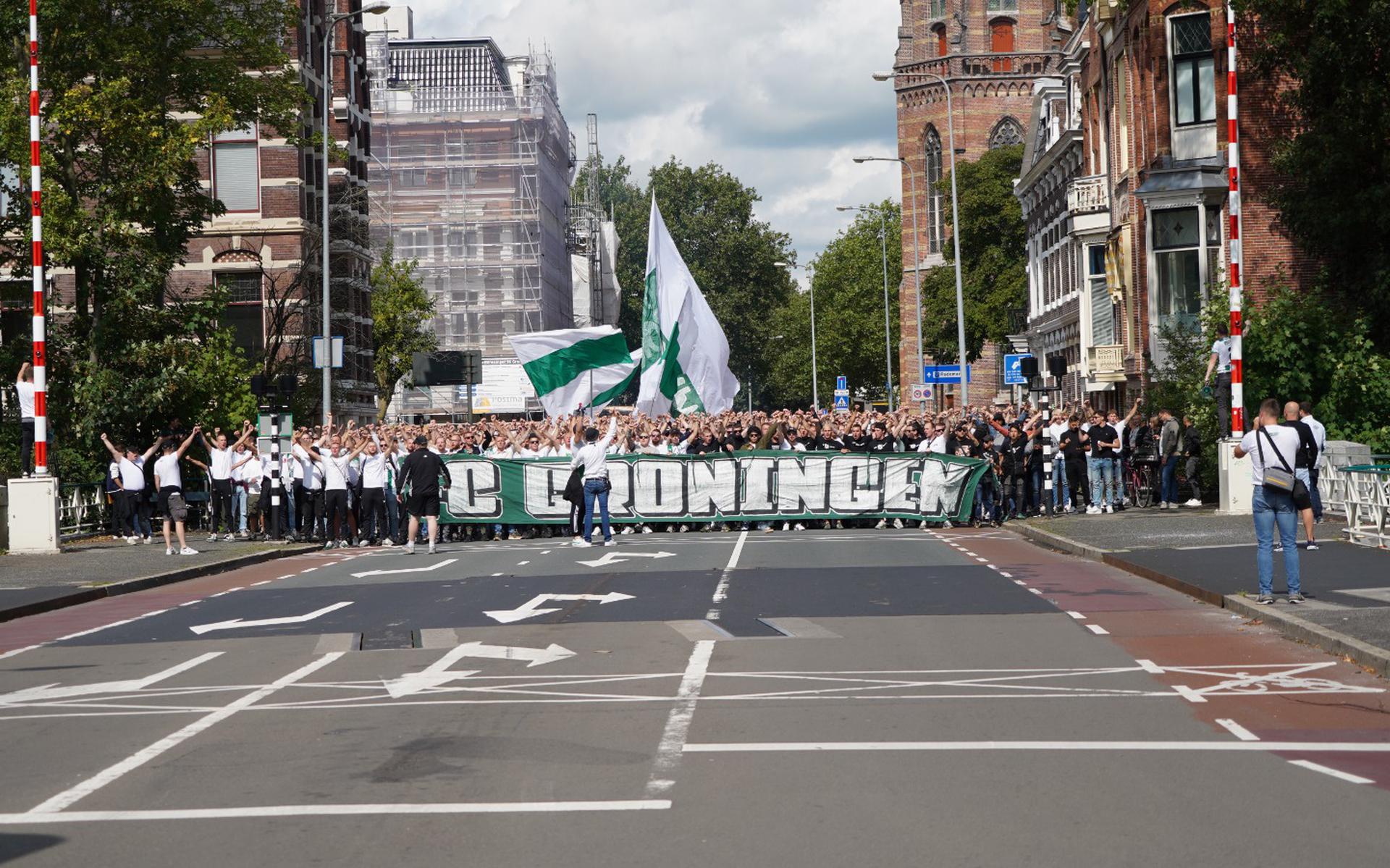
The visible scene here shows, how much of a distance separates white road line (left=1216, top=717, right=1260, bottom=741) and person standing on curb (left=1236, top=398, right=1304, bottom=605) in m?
5.38

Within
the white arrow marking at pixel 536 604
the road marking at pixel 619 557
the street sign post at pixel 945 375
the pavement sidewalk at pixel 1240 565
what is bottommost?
the white arrow marking at pixel 536 604

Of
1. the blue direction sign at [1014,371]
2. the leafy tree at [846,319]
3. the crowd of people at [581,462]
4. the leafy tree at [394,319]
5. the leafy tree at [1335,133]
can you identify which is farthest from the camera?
the leafy tree at [846,319]

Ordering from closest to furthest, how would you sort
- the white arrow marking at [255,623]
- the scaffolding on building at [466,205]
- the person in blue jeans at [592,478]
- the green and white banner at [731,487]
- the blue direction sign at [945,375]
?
the white arrow marking at [255,623] < the person in blue jeans at [592,478] < the green and white banner at [731,487] < the blue direction sign at [945,375] < the scaffolding on building at [466,205]

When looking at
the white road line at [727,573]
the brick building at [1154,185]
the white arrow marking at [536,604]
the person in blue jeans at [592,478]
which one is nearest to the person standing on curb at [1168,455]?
the brick building at [1154,185]

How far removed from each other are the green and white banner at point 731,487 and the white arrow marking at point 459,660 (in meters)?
17.7

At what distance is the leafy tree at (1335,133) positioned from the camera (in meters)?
31.6

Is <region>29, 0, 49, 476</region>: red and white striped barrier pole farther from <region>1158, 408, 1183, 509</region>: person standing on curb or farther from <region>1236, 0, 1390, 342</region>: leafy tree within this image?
<region>1236, 0, 1390, 342</region>: leafy tree

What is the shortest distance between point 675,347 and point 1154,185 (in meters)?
10.8

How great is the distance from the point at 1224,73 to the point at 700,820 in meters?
32.8

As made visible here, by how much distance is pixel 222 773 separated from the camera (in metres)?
8.12

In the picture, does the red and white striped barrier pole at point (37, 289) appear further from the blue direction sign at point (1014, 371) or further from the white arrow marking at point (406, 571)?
the blue direction sign at point (1014, 371)

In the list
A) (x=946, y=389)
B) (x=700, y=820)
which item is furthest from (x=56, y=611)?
(x=946, y=389)

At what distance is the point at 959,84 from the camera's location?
98.2m

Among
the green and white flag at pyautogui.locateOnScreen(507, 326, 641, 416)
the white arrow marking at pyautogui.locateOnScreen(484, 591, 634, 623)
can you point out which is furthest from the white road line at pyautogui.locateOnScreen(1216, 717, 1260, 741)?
the green and white flag at pyautogui.locateOnScreen(507, 326, 641, 416)
